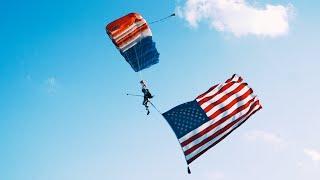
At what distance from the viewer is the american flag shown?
61.7 feet

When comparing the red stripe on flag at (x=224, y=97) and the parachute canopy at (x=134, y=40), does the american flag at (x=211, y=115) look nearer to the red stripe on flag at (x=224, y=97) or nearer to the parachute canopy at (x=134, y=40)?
the red stripe on flag at (x=224, y=97)

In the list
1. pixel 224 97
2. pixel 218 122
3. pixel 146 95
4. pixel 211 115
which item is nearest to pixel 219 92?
pixel 224 97

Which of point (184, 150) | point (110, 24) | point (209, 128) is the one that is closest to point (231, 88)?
point (209, 128)

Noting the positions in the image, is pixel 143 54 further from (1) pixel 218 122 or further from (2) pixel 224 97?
(1) pixel 218 122

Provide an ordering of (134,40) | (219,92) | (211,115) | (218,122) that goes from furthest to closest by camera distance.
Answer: (134,40), (219,92), (211,115), (218,122)

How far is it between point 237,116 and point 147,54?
767 centimetres

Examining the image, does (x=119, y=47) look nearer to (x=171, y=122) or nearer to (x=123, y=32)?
(x=123, y=32)

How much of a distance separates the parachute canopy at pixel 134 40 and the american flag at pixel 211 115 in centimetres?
569

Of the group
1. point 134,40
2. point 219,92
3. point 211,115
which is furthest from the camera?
point 134,40

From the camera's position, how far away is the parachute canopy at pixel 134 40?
2462cm

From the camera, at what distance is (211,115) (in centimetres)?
1966

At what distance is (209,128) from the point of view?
63.1 ft

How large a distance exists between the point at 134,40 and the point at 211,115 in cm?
780

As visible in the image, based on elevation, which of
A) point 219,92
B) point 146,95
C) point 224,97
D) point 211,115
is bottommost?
point 211,115
